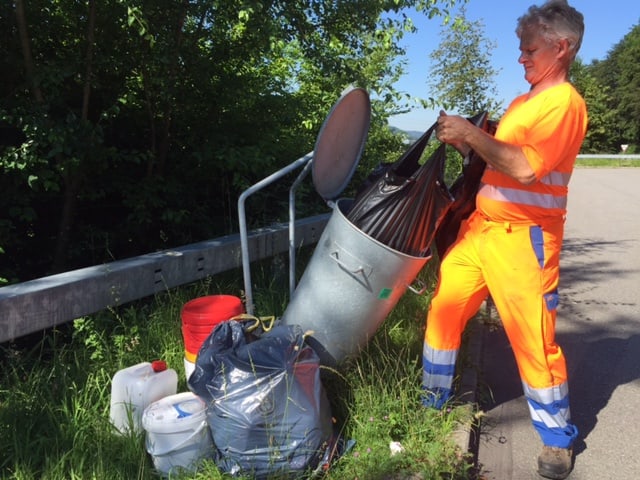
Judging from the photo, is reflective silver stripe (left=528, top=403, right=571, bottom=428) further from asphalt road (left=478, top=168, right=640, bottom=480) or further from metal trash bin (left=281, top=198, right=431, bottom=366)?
metal trash bin (left=281, top=198, right=431, bottom=366)

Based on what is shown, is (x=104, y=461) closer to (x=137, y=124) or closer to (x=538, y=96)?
(x=538, y=96)

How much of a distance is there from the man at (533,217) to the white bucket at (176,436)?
126cm

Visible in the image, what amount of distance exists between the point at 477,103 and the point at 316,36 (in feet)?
12.0

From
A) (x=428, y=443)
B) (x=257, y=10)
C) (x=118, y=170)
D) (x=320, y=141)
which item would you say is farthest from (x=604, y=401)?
(x=118, y=170)

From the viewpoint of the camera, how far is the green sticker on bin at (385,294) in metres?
2.59

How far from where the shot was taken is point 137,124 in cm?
479

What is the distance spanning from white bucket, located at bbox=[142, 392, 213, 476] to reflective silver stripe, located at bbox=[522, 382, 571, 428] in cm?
147

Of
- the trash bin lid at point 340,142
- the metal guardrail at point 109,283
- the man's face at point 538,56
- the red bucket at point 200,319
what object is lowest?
the red bucket at point 200,319

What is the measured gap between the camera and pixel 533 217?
2541mm

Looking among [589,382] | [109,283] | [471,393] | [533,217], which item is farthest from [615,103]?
[109,283]

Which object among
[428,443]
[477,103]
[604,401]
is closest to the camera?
[428,443]

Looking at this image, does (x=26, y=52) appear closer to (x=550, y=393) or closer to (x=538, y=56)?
(x=538, y=56)

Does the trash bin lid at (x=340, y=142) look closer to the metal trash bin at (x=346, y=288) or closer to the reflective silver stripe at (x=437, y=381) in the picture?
the metal trash bin at (x=346, y=288)

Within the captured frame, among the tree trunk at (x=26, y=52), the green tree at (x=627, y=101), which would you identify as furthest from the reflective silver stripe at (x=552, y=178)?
the green tree at (x=627, y=101)
